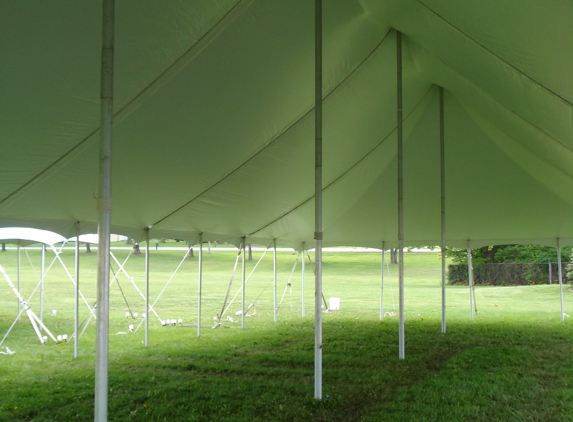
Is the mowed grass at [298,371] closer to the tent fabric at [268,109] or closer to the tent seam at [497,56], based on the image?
the tent fabric at [268,109]

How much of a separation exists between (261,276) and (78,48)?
84.6 feet

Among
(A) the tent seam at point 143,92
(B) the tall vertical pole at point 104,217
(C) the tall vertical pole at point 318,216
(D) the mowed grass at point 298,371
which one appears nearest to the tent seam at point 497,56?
(C) the tall vertical pole at point 318,216

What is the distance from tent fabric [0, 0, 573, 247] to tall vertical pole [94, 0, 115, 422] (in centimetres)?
72

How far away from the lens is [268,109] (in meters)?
5.48

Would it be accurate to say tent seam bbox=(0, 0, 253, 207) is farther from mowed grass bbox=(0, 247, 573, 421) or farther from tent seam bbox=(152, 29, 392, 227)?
mowed grass bbox=(0, 247, 573, 421)

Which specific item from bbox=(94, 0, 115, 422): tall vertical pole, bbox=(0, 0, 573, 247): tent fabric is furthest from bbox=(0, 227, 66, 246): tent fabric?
bbox=(94, 0, 115, 422): tall vertical pole

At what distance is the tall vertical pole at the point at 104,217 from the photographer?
2.67 metres

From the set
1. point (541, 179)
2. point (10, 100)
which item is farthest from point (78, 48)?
point (541, 179)

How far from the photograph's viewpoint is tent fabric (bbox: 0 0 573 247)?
11.9ft

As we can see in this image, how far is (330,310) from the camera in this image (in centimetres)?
1537

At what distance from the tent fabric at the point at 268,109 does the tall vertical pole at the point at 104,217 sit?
72 cm

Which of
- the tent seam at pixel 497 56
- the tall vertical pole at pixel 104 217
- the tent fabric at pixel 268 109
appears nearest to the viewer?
the tall vertical pole at pixel 104 217

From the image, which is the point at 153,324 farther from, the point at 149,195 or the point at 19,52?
the point at 19,52

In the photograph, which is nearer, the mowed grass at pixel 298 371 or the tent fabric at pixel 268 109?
the tent fabric at pixel 268 109
